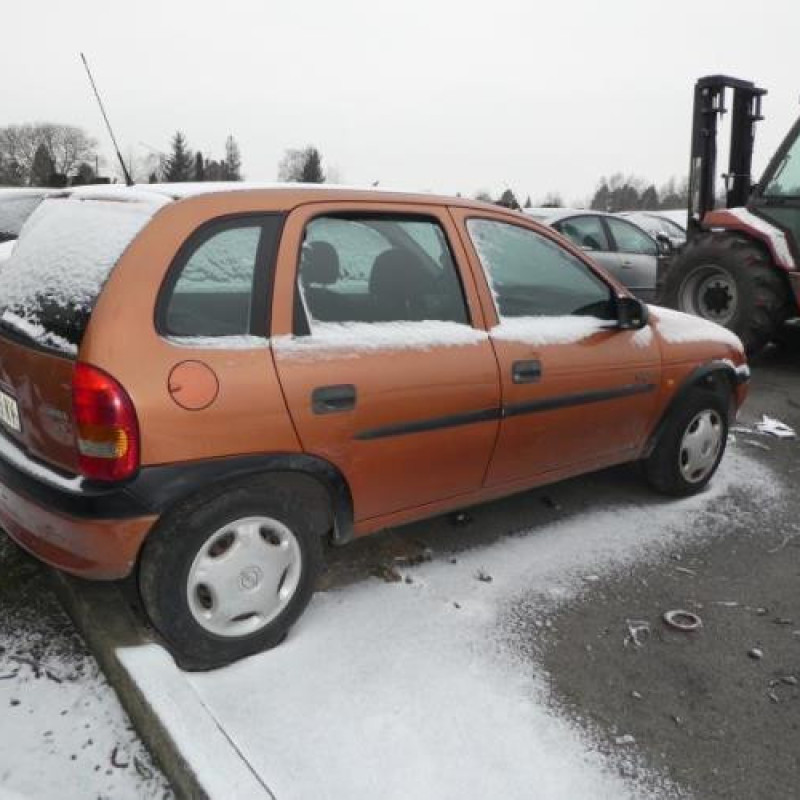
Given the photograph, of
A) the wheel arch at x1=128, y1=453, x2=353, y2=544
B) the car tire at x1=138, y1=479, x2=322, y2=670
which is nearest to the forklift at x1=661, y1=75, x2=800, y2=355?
the wheel arch at x1=128, y1=453, x2=353, y2=544

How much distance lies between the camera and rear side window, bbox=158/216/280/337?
255 centimetres

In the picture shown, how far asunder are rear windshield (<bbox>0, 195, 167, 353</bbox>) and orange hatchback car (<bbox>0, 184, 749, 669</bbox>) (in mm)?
11

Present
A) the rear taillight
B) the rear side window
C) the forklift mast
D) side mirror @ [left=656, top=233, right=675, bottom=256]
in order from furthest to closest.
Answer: side mirror @ [left=656, top=233, right=675, bottom=256] < the forklift mast < the rear side window < the rear taillight

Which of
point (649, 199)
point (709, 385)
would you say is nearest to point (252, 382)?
point (709, 385)

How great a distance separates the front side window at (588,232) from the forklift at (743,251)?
6.48ft

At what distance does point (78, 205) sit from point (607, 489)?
10.3 feet

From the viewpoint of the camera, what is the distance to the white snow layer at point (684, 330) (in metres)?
4.18

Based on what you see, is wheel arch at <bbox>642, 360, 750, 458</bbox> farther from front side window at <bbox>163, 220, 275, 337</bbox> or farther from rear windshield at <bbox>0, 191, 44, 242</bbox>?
rear windshield at <bbox>0, 191, 44, 242</bbox>

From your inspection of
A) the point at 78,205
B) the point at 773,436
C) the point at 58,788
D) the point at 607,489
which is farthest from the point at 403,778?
the point at 773,436

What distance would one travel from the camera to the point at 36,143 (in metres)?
70.2

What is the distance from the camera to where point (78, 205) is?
2.98 meters

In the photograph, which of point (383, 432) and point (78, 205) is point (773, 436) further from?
point (78, 205)

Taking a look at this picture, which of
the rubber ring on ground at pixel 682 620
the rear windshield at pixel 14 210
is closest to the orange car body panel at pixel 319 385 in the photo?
the rubber ring on ground at pixel 682 620

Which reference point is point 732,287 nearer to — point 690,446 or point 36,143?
point 690,446
